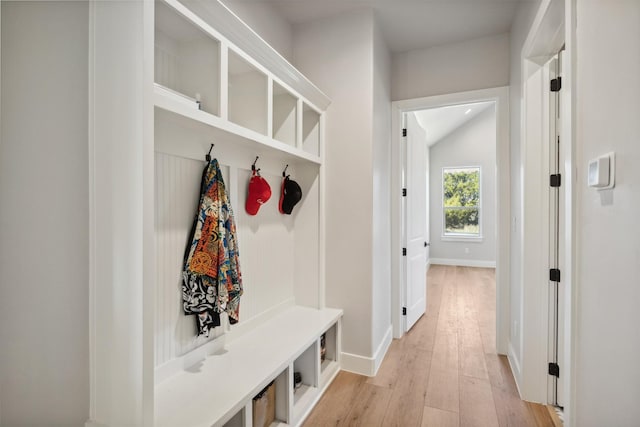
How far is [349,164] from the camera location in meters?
2.43

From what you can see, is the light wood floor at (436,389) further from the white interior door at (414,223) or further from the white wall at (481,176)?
the white wall at (481,176)

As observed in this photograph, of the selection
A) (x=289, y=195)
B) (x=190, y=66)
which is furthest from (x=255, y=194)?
(x=190, y=66)

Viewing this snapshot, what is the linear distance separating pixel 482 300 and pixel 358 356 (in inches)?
109

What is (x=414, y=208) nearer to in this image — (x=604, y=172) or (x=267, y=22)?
(x=267, y=22)

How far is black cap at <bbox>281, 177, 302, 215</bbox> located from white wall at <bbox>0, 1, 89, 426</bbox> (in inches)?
52.8

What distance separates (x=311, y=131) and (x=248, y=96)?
2.65ft

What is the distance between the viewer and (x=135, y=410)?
1.01 m

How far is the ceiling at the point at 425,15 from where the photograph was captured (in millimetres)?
2314

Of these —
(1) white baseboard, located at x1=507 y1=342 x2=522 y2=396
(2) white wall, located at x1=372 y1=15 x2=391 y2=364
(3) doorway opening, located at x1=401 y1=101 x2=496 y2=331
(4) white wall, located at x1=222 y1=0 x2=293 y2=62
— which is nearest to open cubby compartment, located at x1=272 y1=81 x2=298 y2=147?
(4) white wall, located at x1=222 y1=0 x2=293 y2=62

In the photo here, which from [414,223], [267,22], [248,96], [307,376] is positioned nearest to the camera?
[248,96]

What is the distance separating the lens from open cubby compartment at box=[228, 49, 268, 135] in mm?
1640

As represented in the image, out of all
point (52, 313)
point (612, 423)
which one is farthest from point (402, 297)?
point (52, 313)

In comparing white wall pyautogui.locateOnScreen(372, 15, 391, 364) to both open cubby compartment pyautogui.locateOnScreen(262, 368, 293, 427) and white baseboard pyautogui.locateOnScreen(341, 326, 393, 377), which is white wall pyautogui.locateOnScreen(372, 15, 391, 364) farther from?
open cubby compartment pyautogui.locateOnScreen(262, 368, 293, 427)

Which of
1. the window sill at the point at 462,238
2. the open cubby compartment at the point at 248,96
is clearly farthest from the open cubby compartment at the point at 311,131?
the window sill at the point at 462,238
